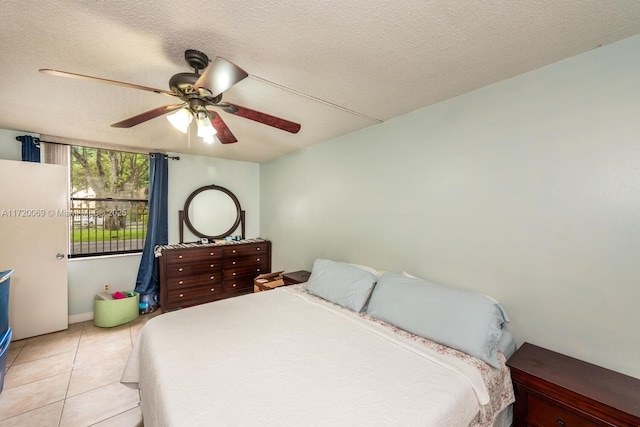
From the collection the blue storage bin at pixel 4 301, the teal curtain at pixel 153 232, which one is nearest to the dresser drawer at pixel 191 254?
the teal curtain at pixel 153 232

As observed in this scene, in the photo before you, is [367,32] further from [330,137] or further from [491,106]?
[330,137]

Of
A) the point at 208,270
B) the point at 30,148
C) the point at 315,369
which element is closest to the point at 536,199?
the point at 315,369

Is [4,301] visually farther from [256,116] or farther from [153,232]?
[256,116]

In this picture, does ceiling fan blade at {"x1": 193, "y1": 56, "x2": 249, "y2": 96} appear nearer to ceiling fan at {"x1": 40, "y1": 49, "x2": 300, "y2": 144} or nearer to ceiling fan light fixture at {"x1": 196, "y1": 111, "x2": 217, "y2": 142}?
ceiling fan at {"x1": 40, "y1": 49, "x2": 300, "y2": 144}

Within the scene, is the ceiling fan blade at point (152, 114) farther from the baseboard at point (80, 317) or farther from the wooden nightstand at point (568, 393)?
the baseboard at point (80, 317)

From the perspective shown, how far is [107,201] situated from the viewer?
3.60 metres

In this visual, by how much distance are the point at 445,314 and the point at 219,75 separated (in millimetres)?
1950

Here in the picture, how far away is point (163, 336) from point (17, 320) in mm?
2654

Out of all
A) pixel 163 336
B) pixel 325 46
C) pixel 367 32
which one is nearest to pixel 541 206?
pixel 367 32

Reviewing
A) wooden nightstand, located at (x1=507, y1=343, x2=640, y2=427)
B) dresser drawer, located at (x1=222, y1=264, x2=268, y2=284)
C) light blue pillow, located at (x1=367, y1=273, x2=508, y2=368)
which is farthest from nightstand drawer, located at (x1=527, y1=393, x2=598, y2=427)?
dresser drawer, located at (x1=222, y1=264, x2=268, y2=284)

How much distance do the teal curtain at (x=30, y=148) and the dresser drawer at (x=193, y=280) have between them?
2132mm

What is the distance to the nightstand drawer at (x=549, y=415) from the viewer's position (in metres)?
1.27

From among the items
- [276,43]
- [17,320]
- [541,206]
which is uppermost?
[276,43]

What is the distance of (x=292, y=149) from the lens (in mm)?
3787
